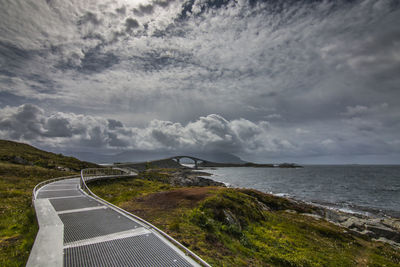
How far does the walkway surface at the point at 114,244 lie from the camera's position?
21.3 ft

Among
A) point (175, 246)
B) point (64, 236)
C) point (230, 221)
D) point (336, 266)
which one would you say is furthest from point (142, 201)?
point (336, 266)

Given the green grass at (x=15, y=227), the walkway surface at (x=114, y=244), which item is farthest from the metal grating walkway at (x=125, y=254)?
the green grass at (x=15, y=227)

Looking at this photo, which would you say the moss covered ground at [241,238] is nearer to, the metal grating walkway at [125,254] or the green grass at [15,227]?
the metal grating walkway at [125,254]

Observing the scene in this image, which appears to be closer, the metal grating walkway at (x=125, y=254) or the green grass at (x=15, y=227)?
the metal grating walkway at (x=125, y=254)

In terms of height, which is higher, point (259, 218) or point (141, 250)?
point (141, 250)

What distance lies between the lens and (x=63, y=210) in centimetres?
1258

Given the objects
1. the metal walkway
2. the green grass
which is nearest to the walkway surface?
the metal walkway

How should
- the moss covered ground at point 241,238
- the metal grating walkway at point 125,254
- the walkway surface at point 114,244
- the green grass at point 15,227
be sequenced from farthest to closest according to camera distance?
the moss covered ground at point 241,238
the green grass at point 15,227
the walkway surface at point 114,244
the metal grating walkway at point 125,254

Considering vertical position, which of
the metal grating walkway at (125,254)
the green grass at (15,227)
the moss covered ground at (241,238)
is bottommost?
the moss covered ground at (241,238)

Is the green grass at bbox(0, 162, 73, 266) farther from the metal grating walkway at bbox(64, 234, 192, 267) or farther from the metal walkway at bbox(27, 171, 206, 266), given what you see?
the metal grating walkway at bbox(64, 234, 192, 267)

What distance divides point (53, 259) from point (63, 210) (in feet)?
25.5

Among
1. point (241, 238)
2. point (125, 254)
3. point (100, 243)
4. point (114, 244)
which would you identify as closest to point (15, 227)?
point (100, 243)

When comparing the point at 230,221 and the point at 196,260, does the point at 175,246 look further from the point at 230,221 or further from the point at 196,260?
the point at 230,221

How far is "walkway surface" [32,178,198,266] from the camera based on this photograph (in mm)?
6492
